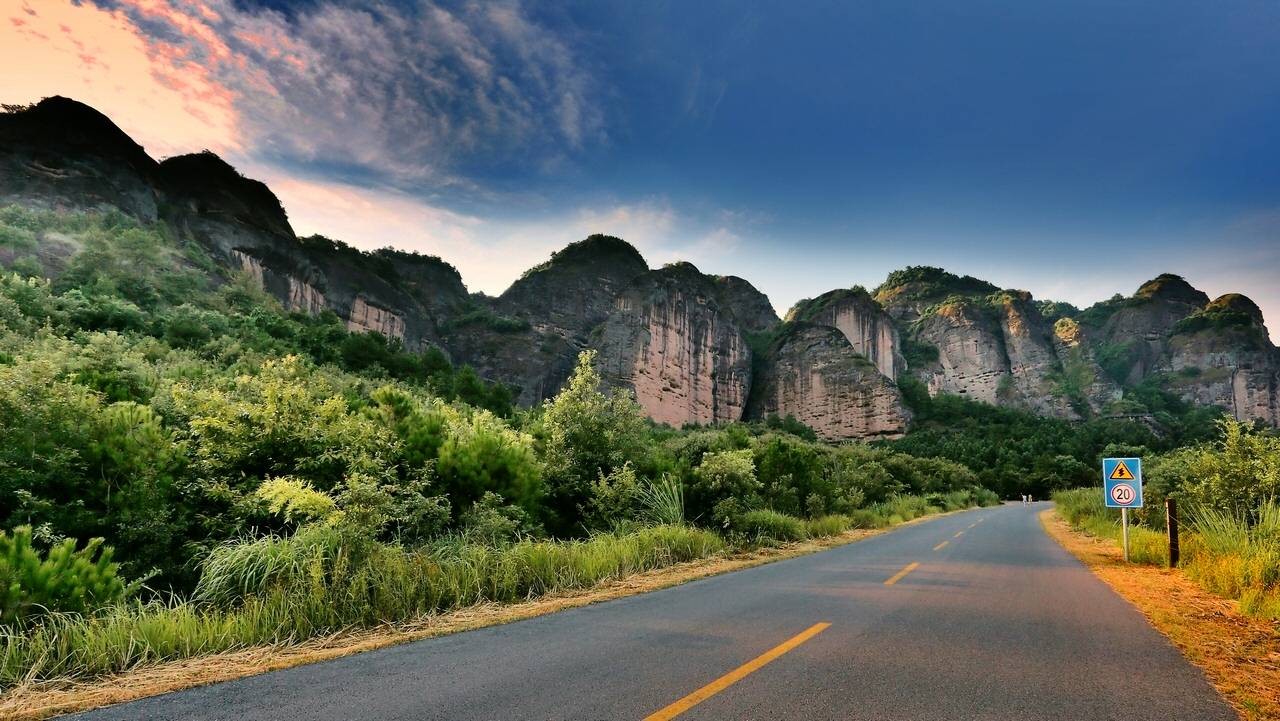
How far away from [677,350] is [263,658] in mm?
70331

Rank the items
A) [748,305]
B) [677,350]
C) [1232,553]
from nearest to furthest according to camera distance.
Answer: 1. [1232,553]
2. [677,350]
3. [748,305]

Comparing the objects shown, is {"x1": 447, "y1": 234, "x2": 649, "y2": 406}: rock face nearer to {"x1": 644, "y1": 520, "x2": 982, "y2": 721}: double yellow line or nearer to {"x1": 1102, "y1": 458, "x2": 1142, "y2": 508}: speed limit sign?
{"x1": 1102, "y1": 458, "x2": 1142, "y2": 508}: speed limit sign

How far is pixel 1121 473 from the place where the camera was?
481 inches

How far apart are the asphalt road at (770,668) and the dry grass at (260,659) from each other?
27cm

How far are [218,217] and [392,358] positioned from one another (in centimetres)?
2861

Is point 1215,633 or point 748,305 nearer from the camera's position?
point 1215,633

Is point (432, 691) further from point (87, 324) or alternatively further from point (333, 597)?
point (87, 324)

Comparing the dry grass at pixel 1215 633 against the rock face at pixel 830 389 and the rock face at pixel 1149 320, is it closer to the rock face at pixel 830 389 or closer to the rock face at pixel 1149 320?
the rock face at pixel 830 389

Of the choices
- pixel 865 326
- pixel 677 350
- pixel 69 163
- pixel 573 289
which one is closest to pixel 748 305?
pixel 865 326

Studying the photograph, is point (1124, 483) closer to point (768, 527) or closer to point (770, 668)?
point (768, 527)

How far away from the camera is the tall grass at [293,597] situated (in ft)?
14.9

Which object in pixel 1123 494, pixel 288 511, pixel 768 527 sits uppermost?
pixel 288 511

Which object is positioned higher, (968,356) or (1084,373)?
(968,356)

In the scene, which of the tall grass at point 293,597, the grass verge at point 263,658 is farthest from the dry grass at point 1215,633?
the tall grass at point 293,597
